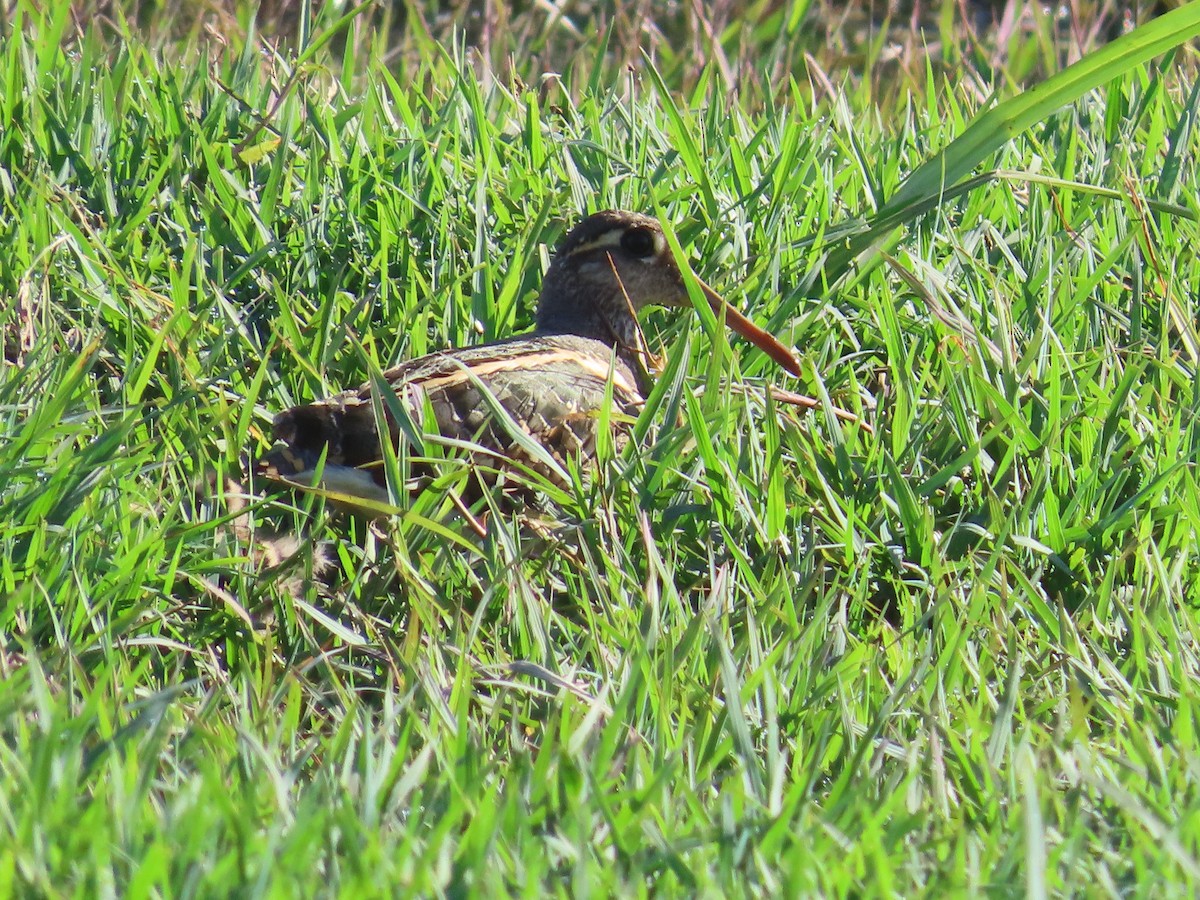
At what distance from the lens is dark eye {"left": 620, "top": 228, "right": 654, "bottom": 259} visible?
3.99 metres

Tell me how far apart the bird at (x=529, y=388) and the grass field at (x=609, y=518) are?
111 mm

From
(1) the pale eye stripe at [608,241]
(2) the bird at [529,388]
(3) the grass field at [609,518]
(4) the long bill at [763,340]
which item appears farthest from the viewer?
(1) the pale eye stripe at [608,241]

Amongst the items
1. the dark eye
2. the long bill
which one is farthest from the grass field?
the dark eye

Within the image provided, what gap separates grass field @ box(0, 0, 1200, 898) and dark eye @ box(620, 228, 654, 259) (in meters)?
0.19

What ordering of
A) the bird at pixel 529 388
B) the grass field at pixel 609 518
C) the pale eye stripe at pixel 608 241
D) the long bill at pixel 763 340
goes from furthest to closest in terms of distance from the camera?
the pale eye stripe at pixel 608 241
the long bill at pixel 763 340
the bird at pixel 529 388
the grass field at pixel 609 518

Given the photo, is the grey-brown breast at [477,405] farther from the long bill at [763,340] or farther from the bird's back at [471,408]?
the long bill at [763,340]

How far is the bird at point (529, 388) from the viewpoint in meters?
3.28

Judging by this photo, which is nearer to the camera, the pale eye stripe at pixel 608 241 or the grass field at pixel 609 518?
the grass field at pixel 609 518

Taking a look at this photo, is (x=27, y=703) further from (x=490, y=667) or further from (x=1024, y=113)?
(x=1024, y=113)

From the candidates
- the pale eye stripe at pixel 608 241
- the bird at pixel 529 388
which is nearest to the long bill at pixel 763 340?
the bird at pixel 529 388

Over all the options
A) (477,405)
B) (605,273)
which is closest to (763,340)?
(605,273)

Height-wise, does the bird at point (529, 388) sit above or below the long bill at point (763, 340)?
below

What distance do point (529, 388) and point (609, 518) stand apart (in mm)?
462

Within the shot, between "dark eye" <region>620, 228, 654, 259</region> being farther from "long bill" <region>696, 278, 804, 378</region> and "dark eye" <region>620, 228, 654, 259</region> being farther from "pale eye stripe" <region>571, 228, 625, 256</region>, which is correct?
"long bill" <region>696, 278, 804, 378</region>
